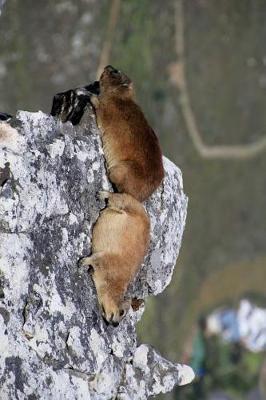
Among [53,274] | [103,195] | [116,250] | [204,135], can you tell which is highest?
[204,135]

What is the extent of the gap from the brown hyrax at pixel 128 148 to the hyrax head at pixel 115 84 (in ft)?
0.65

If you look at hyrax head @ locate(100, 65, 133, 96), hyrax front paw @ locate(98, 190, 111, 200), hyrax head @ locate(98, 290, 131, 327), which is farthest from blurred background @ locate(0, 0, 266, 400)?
hyrax head @ locate(98, 290, 131, 327)

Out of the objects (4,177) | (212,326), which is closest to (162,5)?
(212,326)

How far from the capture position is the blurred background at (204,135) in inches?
698

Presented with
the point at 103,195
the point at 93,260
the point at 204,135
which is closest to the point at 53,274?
the point at 93,260

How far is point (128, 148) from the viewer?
24.8ft

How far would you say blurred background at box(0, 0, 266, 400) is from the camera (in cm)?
1773

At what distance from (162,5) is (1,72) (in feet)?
16.3

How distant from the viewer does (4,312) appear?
21.1ft

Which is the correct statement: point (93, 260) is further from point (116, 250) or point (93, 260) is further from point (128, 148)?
point (128, 148)

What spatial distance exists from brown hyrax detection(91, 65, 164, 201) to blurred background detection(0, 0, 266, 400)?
9.19 metres

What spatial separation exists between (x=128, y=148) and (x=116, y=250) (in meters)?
0.98

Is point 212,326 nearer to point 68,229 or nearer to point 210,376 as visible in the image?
point 210,376

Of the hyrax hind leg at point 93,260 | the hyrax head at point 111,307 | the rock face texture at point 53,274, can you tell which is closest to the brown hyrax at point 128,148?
the rock face texture at point 53,274
